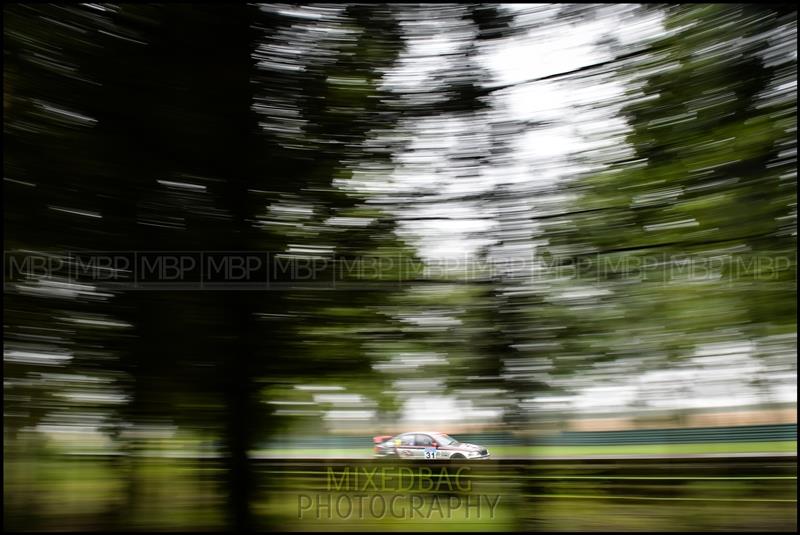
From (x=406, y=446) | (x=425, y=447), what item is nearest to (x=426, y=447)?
(x=425, y=447)

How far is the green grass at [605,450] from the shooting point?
275 centimetres

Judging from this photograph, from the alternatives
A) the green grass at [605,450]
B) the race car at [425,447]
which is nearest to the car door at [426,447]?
the race car at [425,447]

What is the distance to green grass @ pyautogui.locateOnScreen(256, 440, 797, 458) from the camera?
2.75 m

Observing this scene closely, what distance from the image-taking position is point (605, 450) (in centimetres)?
280

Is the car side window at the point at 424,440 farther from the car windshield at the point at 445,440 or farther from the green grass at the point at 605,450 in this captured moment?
the green grass at the point at 605,450

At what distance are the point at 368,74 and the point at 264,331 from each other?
1486 millimetres

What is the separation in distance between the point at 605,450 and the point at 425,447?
93 cm

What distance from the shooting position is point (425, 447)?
2.87 m

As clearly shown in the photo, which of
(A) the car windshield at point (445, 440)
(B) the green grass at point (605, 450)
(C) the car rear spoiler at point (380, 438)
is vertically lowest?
(B) the green grass at point (605, 450)

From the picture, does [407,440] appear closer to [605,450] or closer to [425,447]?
[425,447]

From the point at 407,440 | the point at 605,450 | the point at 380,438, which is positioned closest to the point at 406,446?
the point at 407,440

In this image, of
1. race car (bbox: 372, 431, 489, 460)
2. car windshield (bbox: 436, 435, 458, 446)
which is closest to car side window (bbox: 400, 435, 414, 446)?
race car (bbox: 372, 431, 489, 460)

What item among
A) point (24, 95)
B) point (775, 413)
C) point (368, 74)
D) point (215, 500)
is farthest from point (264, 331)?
point (775, 413)

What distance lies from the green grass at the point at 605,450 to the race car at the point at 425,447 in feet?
0.23
